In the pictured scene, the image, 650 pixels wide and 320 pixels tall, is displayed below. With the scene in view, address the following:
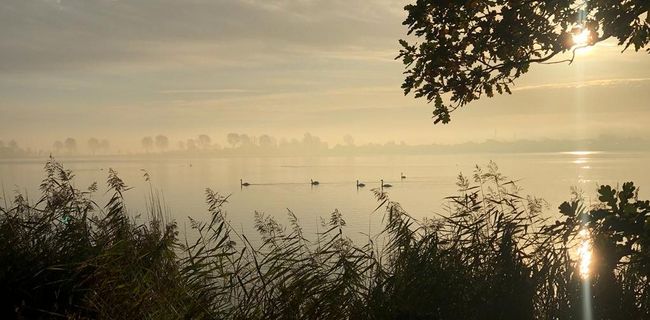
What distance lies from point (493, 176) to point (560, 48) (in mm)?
4529

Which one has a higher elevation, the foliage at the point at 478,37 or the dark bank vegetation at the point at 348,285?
the foliage at the point at 478,37

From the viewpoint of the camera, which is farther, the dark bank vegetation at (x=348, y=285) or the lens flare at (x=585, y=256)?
the lens flare at (x=585, y=256)

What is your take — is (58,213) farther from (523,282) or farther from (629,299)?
(629,299)

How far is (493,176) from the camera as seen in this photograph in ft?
37.9

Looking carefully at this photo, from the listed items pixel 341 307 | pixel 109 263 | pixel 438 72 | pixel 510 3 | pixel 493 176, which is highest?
pixel 510 3

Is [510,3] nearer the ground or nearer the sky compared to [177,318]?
nearer the sky

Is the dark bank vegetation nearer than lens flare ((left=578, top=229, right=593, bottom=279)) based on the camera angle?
Yes

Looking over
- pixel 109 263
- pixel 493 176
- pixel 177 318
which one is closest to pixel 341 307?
pixel 177 318

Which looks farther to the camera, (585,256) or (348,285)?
(585,256)

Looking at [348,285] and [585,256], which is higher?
[585,256]

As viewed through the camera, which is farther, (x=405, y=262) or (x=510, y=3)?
(x=405, y=262)

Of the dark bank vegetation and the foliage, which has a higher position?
the foliage

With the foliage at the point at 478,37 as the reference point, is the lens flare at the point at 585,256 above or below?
below

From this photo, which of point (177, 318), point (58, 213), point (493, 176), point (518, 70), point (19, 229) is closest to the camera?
point (177, 318)
